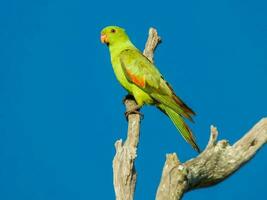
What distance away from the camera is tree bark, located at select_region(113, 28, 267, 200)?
6684mm

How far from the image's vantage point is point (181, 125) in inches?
332

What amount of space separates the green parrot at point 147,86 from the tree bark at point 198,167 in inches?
56.1

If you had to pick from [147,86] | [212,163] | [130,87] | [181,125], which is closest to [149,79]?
[147,86]

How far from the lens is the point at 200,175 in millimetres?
6746

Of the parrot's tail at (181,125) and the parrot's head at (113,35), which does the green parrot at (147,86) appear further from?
the parrot's head at (113,35)

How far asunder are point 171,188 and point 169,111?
2.13 meters

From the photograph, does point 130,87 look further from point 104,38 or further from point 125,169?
point 125,169

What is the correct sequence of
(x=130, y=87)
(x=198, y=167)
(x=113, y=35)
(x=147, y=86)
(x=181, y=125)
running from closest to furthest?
(x=198, y=167) < (x=181, y=125) < (x=147, y=86) < (x=130, y=87) < (x=113, y=35)

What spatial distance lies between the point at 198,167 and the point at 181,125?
69.7 inches

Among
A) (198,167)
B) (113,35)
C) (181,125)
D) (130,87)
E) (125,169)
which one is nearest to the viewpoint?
(198,167)

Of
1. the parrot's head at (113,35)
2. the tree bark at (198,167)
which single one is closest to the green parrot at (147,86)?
the parrot's head at (113,35)

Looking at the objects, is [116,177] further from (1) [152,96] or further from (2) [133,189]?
(1) [152,96]

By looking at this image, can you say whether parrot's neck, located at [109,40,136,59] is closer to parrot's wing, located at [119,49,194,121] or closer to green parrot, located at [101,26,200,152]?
green parrot, located at [101,26,200,152]

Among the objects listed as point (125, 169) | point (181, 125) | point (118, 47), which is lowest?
point (125, 169)
